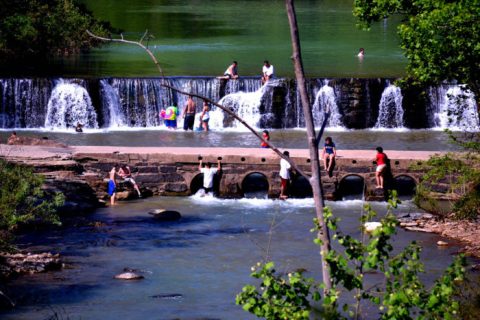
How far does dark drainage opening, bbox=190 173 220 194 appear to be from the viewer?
1090 inches

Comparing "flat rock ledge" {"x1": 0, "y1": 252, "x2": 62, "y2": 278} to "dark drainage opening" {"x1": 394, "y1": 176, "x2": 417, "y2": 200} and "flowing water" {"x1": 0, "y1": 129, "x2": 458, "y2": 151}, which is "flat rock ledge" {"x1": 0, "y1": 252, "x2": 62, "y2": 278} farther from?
"flowing water" {"x1": 0, "y1": 129, "x2": 458, "y2": 151}

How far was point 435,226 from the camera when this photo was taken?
2441 centimetres

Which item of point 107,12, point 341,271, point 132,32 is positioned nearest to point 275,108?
point 132,32

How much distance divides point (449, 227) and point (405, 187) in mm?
4105

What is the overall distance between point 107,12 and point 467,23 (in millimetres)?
53115

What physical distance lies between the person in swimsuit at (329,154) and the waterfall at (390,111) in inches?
435

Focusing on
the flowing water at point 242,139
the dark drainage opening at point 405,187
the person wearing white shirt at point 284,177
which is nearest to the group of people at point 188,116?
the flowing water at point 242,139

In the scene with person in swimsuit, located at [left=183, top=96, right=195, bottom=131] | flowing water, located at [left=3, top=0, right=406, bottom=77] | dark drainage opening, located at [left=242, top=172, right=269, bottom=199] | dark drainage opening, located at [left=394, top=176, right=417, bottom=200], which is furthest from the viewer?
flowing water, located at [left=3, top=0, right=406, bottom=77]

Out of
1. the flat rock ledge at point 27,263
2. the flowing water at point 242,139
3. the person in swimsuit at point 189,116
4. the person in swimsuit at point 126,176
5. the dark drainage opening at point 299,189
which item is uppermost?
the person in swimsuit at point 189,116

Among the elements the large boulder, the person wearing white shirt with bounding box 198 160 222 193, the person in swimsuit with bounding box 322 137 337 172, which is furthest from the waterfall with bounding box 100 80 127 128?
the large boulder

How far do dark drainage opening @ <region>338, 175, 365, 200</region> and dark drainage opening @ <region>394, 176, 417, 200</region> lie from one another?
2.96ft

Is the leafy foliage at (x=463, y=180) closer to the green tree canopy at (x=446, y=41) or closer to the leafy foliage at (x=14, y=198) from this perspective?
the green tree canopy at (x=446, y=41)

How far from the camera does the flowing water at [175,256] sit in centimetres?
1822

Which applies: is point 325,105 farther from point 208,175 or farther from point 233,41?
point 233,41
